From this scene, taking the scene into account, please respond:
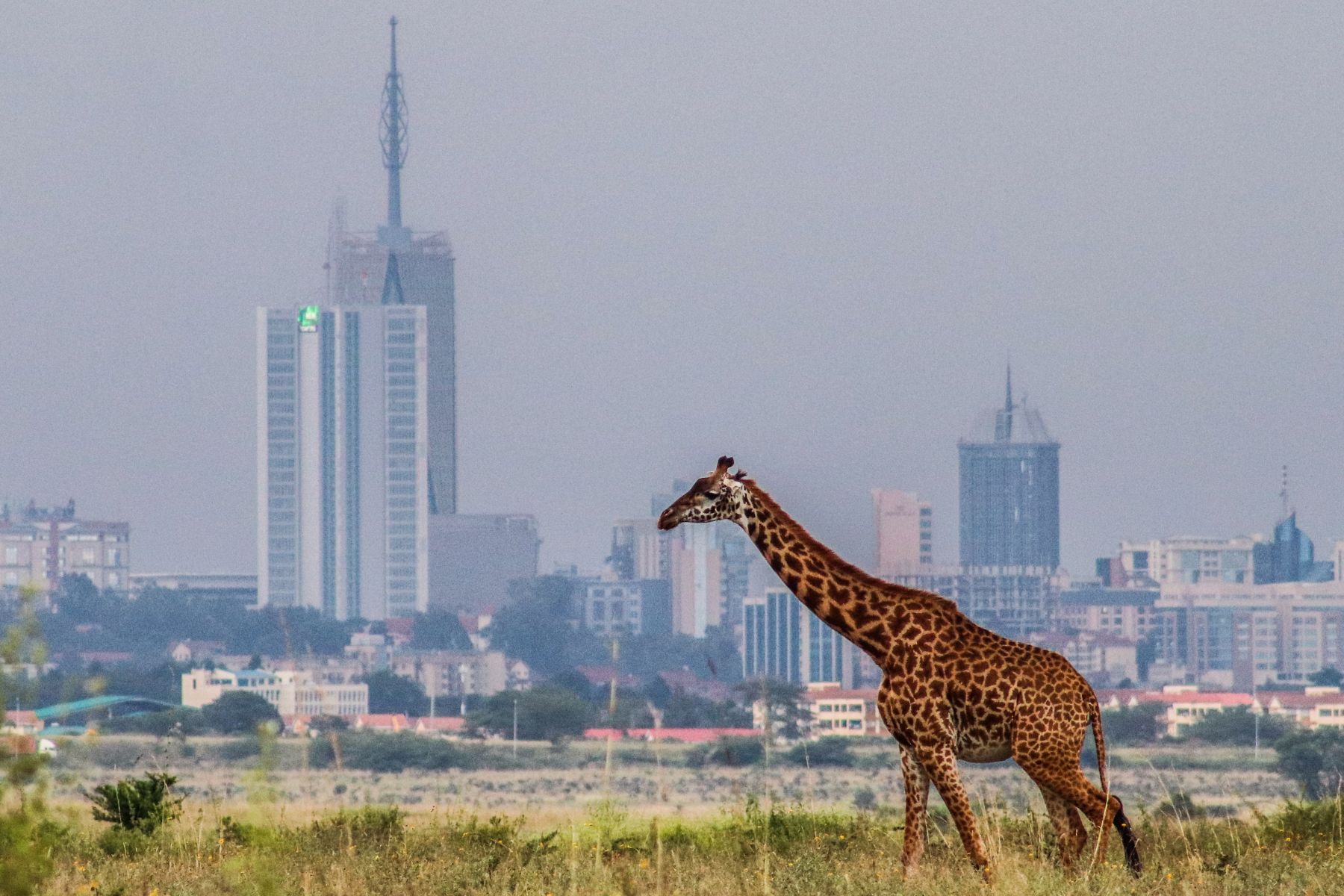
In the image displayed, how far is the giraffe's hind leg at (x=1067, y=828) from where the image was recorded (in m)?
13.4

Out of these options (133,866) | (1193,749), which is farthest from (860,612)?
(1193,749)

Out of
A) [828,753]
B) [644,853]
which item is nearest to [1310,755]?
[828,753]

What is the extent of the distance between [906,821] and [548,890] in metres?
1.98

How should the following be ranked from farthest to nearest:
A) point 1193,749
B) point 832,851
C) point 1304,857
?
1. point 1193,749
2. point 832,851
3. point 1304,857

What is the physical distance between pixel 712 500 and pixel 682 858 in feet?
9.70

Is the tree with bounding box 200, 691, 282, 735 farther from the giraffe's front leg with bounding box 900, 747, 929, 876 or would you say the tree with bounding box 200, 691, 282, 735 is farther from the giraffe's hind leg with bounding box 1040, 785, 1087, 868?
the giraffe's front leg with bounding box 900, 747, 929, 876

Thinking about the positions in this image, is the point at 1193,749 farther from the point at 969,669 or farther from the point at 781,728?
the point at 969,669

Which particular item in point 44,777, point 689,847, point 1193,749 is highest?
point 44,777

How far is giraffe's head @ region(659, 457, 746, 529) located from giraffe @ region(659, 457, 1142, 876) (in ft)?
0.08

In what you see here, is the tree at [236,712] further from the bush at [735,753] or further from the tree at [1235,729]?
the tree at [1235,729]

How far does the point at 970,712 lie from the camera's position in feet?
42.8

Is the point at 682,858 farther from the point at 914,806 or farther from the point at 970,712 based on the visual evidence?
the point at 970,712

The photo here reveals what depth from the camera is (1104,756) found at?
44.2ft

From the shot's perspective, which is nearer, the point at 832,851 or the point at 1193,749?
the point at 832,851
